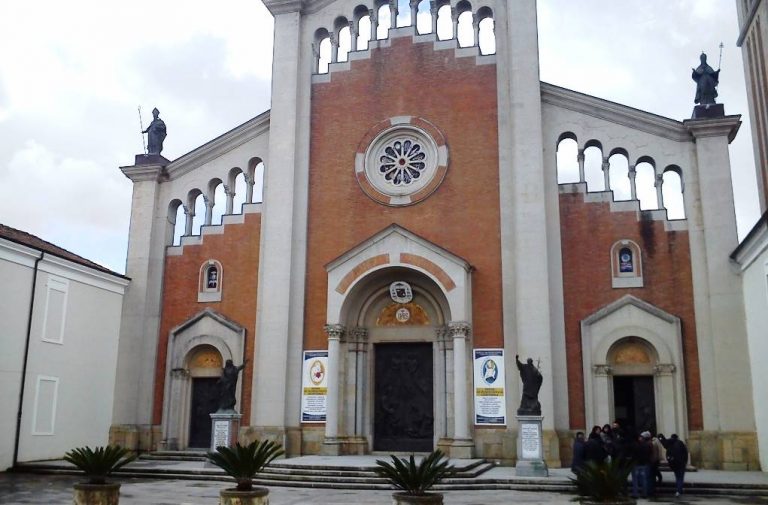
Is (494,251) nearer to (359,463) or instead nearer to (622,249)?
(622,249)

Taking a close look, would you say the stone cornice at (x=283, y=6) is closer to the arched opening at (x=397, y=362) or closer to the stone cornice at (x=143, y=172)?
the stone cornice at (x=143, y=172)

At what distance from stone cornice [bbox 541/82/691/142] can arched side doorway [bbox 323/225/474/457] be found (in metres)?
5.84

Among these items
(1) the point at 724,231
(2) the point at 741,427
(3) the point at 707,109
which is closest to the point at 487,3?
(3) the point at 707,109

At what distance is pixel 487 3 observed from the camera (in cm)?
2361

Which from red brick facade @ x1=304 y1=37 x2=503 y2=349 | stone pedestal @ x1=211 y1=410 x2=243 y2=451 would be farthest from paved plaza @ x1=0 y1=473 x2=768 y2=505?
red brick facade @ x1=304 y1=37 x2=503 y2=349

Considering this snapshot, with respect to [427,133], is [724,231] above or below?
below

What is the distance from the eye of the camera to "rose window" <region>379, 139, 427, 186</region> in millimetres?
23203

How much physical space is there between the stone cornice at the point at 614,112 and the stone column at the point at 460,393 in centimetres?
730

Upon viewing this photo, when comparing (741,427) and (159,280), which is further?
(159,280)

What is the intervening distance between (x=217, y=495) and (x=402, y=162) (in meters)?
11.8

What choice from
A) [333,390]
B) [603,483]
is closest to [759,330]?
[333,390]

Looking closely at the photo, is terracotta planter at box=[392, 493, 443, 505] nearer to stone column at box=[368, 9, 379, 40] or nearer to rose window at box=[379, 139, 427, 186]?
rose window at box=[379, 139, 427, 186]

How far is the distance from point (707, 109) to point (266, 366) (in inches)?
577

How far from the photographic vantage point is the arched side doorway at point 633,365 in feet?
66.4
